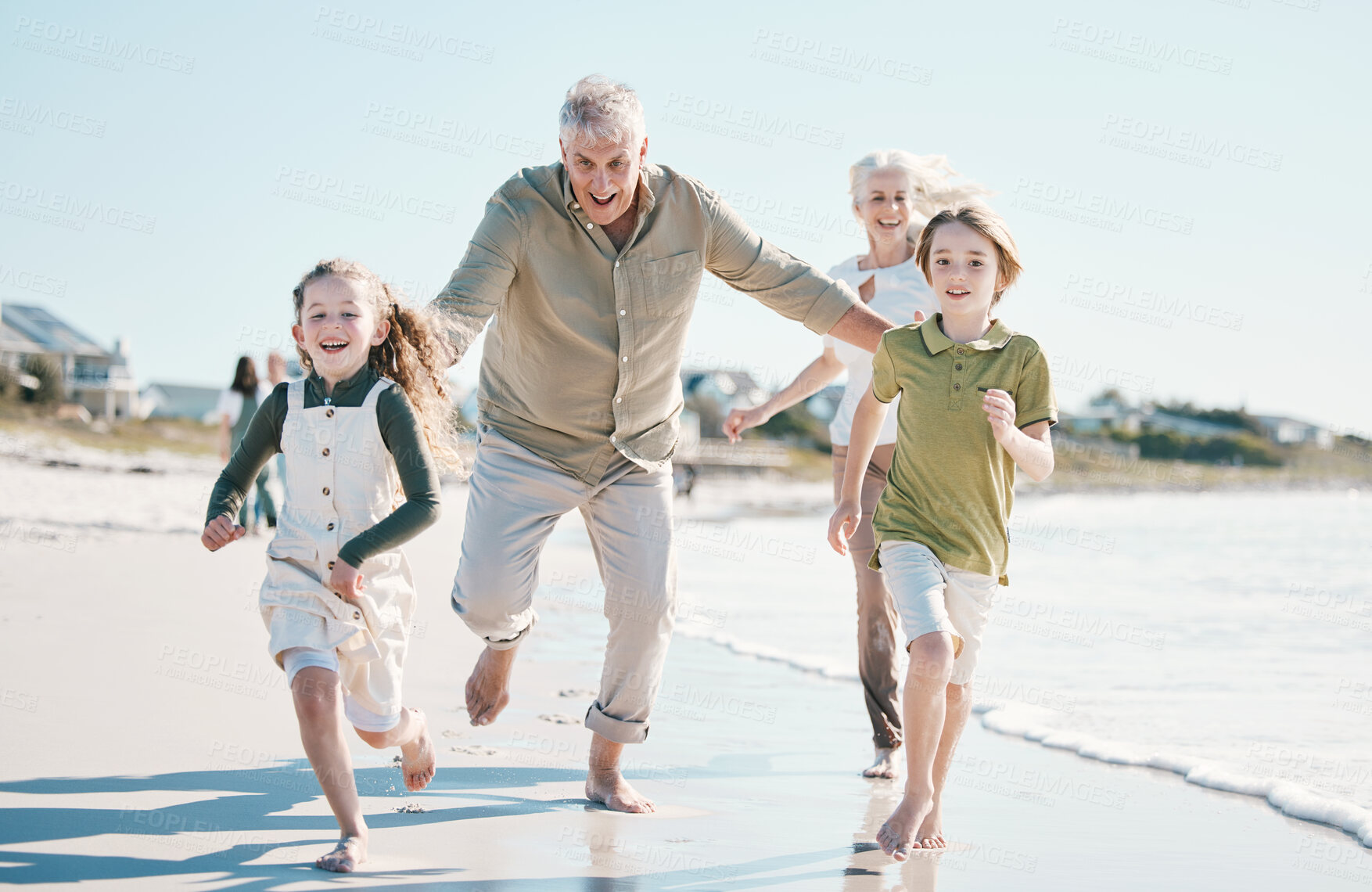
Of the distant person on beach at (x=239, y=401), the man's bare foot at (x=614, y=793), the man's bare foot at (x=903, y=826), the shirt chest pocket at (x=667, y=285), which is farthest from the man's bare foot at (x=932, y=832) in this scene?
the distant person on beach at (x=239, y=401)

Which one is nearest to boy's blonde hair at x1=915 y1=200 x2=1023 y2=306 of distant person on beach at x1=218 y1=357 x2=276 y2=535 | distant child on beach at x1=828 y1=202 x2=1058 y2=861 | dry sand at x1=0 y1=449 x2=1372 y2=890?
distant child on beach at x1=828 y1=202 x2=1058 y2=861

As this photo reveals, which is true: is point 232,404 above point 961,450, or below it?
above

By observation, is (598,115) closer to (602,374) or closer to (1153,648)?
(602,374)

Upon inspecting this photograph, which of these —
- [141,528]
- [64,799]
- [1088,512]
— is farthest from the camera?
[1088,512]

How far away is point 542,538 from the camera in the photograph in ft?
11.6

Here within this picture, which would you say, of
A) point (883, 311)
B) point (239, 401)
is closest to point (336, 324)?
point (883, 311)

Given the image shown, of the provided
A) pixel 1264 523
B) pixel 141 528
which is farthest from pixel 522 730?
pixel 1264 523

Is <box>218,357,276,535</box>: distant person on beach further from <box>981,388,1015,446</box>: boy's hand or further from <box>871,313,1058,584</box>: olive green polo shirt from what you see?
<box>981,388,1015,446</box>: boy's hand

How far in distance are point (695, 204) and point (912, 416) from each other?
0.92 metres

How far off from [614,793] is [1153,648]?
224 inches

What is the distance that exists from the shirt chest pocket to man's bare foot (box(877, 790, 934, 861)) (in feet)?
5.05

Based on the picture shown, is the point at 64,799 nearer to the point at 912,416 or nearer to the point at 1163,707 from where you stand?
the point at 912,416

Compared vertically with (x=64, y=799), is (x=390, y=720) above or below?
above

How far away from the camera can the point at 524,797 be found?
355cm
